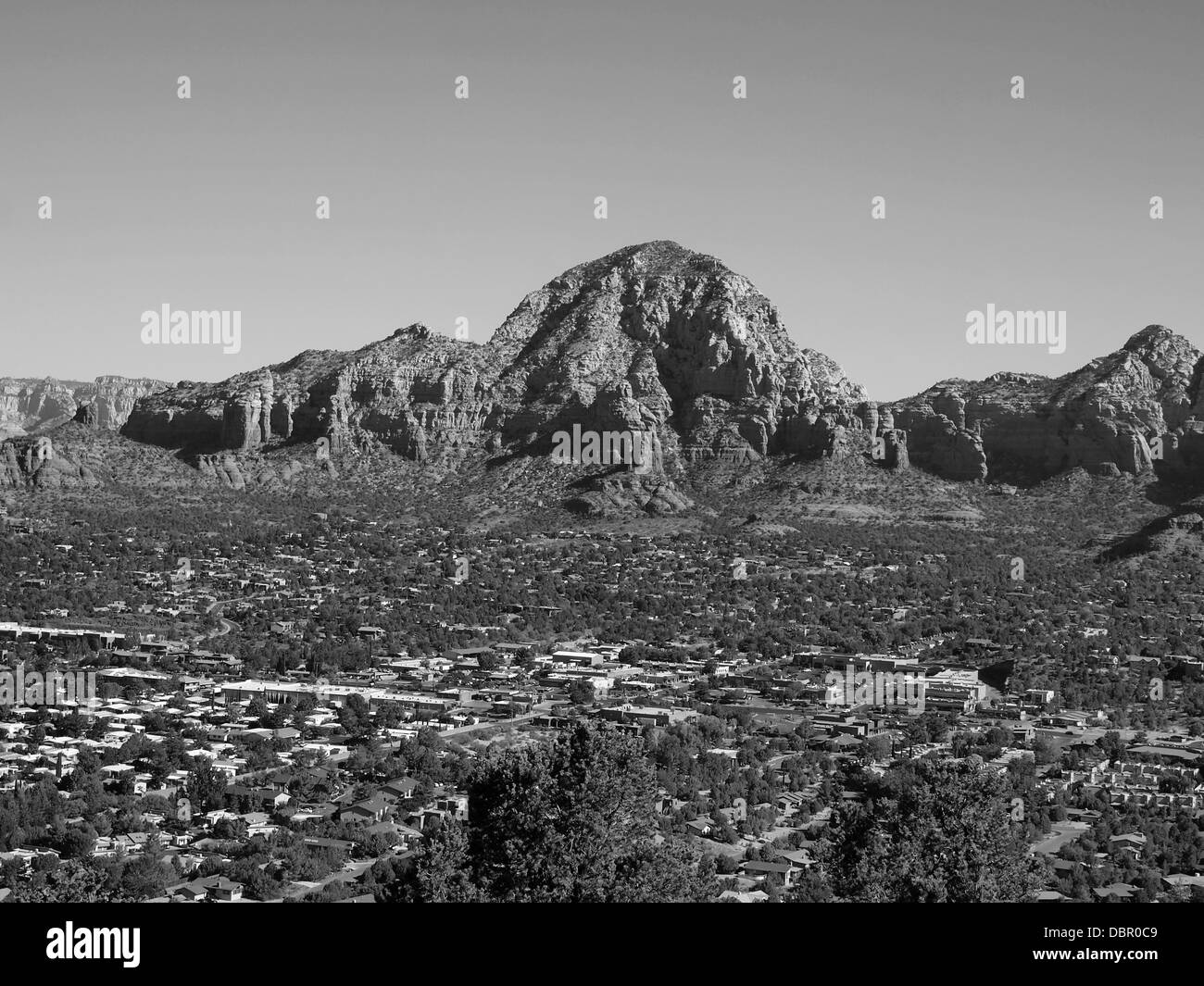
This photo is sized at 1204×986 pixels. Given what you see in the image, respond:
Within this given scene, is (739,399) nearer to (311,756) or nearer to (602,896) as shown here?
(311,756)

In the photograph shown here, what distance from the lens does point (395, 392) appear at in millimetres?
152000

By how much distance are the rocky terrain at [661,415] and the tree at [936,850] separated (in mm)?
106336

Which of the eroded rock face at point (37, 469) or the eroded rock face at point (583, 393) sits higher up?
the eroded rock face at point (583, 393)

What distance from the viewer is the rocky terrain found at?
474ft

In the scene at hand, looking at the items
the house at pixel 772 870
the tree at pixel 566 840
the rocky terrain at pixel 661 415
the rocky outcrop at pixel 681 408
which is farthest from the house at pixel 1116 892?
the rocky outcrop at pixel 681 408

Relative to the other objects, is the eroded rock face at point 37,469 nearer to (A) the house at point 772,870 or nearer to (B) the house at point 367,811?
(B) the house at point 367,811

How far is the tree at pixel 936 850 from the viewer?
2828cm

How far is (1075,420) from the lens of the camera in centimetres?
14638

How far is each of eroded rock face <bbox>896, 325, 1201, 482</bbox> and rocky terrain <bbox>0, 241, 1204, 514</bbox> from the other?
0.61 ft

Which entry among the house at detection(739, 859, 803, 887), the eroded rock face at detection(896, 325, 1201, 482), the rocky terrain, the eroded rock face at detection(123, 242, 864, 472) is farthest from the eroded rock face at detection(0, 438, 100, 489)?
the house at detection(739, 859, 803, 887)

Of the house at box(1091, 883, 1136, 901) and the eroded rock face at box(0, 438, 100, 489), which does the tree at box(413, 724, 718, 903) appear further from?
the eroded rock face at box(0, 438, 100, 489)

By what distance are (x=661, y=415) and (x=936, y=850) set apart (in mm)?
120286
